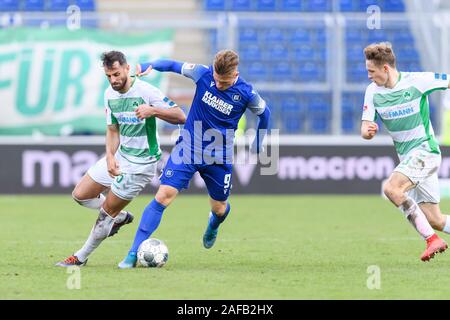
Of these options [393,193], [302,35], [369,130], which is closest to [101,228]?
[369,130]

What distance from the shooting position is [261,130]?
9.98 meters

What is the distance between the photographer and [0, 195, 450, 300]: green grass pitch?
7.84m

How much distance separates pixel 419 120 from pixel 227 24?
10673mm

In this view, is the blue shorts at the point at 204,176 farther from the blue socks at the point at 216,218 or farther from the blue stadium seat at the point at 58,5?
the blue stadium seat at the point at 58,5

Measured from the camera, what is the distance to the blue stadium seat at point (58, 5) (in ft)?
70.8

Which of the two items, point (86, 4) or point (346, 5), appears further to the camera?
point (346, 5)

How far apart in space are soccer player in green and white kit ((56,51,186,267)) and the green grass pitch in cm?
43

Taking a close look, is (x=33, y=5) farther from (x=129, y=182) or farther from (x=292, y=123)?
(x=129, y=182)

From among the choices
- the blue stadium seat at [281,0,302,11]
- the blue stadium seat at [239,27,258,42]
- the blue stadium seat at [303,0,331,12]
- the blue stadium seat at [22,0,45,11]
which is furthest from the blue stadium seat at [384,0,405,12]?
the blue stadium seat at [22,0,45,11]

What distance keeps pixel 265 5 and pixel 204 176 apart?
1306 centimetres

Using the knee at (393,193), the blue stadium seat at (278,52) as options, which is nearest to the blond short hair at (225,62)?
the knee at (393,193)
